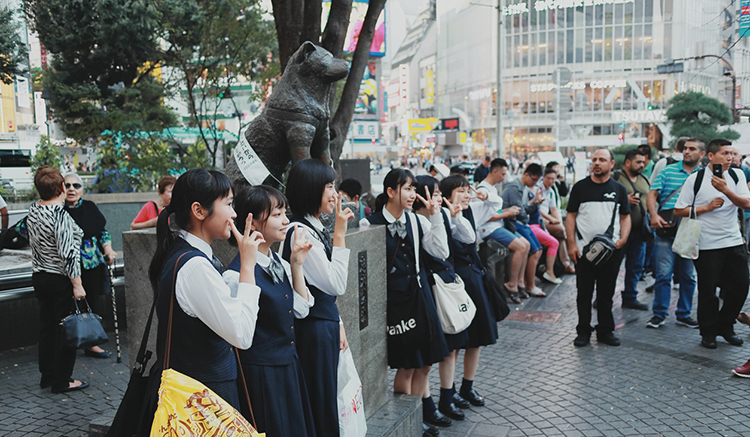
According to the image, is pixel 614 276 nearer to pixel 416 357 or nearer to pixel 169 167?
pixel 416 357

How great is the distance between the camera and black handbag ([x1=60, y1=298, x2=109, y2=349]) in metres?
4.46

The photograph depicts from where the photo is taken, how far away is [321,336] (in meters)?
2.88

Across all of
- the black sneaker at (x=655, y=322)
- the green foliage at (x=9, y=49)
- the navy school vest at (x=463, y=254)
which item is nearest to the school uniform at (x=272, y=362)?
the navy school vest at (x=463, y=254)

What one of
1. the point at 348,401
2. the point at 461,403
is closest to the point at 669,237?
the point at 461,403

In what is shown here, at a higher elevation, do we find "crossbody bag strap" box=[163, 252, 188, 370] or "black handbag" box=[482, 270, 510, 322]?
"crossbody bag strap" box=[163, 252, 188, 370]

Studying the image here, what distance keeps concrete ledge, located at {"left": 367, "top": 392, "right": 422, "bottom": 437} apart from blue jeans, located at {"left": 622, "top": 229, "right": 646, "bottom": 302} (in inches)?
192

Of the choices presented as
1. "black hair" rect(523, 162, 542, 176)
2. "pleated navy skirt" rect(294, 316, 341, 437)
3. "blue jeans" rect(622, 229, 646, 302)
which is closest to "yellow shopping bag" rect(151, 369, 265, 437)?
"pleated navy skirt" rect(294, 316, 341, 437)

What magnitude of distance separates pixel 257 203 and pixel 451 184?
2.35 metres

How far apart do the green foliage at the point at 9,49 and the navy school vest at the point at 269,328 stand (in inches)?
446

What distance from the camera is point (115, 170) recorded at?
13648mm

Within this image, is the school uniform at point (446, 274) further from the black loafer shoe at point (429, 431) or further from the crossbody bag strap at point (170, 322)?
the crossbody bag strap at point (170, 322)

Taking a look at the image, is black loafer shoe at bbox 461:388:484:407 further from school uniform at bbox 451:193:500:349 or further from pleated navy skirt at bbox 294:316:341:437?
pleated navy skirt at bbox 294:316:341:437

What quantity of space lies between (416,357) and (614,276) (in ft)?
10.9

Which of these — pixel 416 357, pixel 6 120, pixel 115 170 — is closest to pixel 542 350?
pixel 416 357
